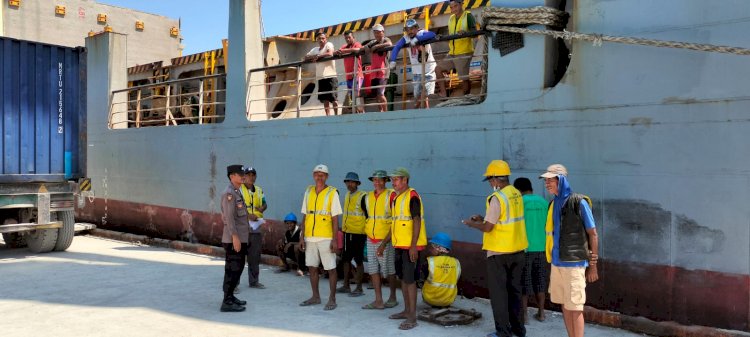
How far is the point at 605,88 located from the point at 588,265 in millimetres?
2098

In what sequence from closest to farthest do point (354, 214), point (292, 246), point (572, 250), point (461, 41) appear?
point (572, 250)
point (354, 214)
point (461, 41)
point (292, 246)

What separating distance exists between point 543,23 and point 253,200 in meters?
4.04

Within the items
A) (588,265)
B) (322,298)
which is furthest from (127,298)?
(588,265)

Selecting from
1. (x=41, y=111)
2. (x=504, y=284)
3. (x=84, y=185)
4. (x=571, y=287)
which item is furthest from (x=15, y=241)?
(x=571, y=287)

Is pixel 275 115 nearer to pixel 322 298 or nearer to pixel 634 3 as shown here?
pixel 322 298

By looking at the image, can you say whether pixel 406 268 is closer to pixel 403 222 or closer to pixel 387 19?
pixel 403 222

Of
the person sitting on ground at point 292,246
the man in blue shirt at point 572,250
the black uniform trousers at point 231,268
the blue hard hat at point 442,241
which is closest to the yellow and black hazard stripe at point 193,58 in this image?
the person sitting on ground at point 292,246

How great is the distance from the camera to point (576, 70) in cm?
581

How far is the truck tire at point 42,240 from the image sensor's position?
9.49m

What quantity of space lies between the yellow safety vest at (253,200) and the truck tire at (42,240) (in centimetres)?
444

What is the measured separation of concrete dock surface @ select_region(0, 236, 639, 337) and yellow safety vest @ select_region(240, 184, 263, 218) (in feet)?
3.18

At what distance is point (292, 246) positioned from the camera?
7891 mm

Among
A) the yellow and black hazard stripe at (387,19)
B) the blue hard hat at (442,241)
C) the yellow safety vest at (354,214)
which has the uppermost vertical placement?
the yellow and black hazard stripe at (387,19)

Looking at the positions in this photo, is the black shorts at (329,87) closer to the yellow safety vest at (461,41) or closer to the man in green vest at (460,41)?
the man in green vest at (460,41)
